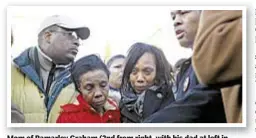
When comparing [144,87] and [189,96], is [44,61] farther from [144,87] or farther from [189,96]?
[189,96]

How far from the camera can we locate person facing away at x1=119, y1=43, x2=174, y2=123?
1.57 meters

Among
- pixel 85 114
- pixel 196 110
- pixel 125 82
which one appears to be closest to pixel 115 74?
pixel 125 82

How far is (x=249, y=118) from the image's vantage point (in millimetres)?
1563

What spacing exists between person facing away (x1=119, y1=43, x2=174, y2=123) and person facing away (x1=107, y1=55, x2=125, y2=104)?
1 cm

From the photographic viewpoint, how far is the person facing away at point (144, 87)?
157 cm

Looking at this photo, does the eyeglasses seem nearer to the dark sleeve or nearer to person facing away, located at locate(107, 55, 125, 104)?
person facing away, located at locate(107, 55, 125, 104)

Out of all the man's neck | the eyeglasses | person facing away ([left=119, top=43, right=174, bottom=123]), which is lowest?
person facing away ([left=119, top=43, right=174, bottom=123])

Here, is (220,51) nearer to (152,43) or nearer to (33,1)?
(152,43)

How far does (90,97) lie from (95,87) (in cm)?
4

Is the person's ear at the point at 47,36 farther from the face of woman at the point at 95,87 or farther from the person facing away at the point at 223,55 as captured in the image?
the person facing away at the point at 223,55

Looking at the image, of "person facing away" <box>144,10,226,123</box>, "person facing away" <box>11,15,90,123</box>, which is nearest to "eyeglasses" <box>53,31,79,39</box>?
"person facing away" <box>11,15,90,123</box>

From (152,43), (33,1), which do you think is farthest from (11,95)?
(152,43)

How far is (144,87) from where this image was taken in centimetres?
157

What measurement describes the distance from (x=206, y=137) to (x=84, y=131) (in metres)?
0.40
